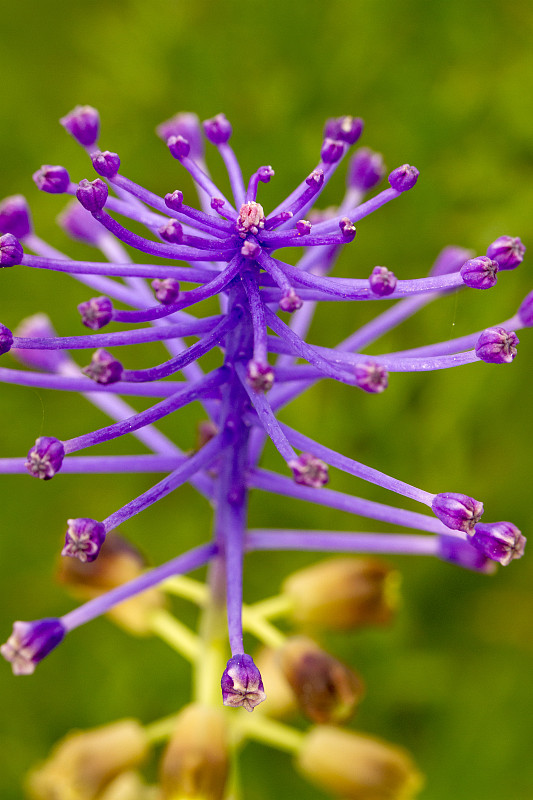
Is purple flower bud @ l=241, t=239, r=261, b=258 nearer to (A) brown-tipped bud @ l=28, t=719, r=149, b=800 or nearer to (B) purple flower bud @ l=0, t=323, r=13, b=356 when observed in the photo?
(B) purple flower bud @ l=0, t=323, r=13, b=356

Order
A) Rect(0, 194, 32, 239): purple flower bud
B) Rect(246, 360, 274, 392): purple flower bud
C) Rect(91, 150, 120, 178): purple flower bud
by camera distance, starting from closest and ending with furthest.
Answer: Rect(246, 360, 274, 392): purple flower bud < Rect(91, 150, 120, 178): purple flower bud < Rect(0, 194, 32, 239): purple flower bud

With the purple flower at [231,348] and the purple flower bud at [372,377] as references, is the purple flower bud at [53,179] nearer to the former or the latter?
the purple flower at [231,348]

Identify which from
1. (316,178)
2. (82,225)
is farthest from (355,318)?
(316,178)

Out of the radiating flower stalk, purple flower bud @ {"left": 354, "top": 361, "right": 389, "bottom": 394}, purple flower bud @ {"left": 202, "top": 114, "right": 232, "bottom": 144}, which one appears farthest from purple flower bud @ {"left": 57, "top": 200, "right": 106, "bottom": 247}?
purple flower bud @ {"left": 354, "top": 361, "right": 389, "bottom": 394}

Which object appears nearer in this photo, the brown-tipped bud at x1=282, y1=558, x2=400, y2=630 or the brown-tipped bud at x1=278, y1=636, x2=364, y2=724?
the brown-tipped bud at x1=278, y1=636, x2=364, y2=724

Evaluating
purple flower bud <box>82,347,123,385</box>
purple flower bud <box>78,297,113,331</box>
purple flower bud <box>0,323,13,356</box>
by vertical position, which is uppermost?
purple flower bud <box>78,297,113,331</box>

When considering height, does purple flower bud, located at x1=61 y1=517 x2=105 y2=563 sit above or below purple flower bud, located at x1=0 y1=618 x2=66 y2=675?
above

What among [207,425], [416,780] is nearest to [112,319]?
[207,425]

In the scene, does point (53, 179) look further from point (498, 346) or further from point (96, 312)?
point (498, 346)

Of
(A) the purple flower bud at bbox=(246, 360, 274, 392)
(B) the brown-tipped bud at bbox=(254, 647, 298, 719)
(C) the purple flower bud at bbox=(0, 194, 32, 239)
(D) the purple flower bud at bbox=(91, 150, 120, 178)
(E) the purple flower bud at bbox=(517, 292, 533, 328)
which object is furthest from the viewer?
(B) the brown-tipped bud at bbox=(254, 647, 298, 719)
